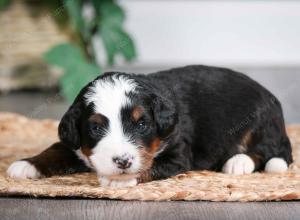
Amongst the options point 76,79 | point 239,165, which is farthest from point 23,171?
point 76,79

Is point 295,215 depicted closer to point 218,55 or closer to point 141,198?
point 141,198

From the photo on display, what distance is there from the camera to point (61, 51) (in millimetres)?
7180

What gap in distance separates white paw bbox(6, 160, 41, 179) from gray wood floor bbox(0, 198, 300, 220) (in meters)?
0.35

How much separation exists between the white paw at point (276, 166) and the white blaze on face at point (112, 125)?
41.0 inches

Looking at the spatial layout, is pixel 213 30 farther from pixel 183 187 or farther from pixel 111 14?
pixel 183 187

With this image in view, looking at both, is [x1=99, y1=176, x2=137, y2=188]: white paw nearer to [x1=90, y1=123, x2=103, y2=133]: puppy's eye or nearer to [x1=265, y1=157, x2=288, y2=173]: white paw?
[x1=90, y1=123, x2=103, y2=133]: puppy's eye

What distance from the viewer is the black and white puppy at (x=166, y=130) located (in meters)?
3.37

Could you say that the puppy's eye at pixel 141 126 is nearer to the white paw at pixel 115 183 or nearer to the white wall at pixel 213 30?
the white paw at pixel 115 183

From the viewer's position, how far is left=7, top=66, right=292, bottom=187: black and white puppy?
11.0 feet

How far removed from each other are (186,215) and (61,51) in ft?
14.3

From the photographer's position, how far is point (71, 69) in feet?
23.3

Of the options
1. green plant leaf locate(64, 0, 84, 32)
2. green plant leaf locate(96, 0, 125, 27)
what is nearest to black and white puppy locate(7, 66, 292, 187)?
green plant leaf locate(64, 0, 84, 32)

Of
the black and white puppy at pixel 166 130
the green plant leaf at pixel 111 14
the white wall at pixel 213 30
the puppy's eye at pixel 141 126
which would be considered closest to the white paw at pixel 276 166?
the black and white puppy at pixel 166 130

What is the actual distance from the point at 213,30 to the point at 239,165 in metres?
6.71
